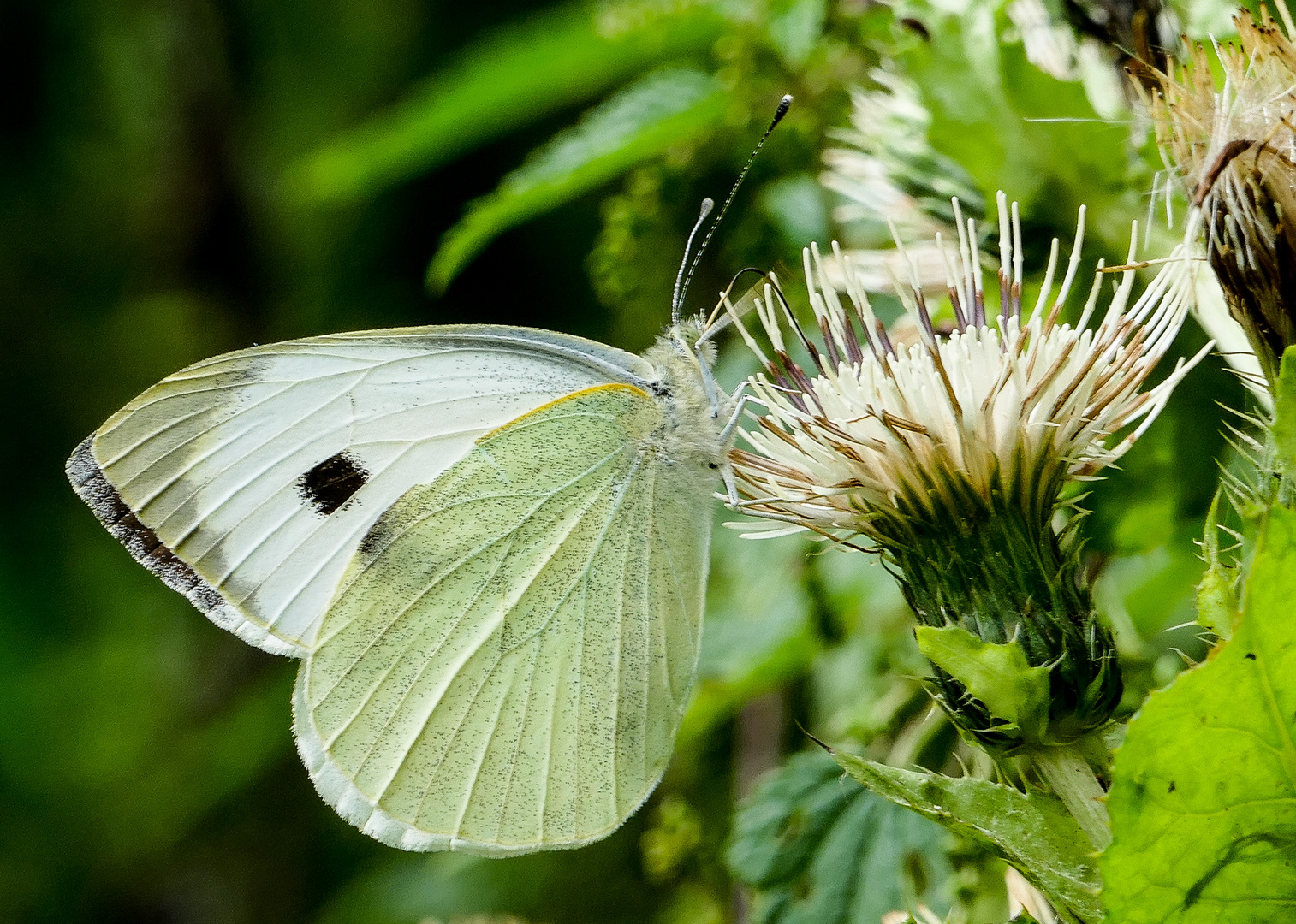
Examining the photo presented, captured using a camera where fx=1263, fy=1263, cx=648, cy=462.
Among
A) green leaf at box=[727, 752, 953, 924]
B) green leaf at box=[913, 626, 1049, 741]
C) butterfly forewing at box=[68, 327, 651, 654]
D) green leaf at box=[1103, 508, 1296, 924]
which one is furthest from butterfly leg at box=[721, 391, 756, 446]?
green leaf at box=[1103, 508, 1296, 924]

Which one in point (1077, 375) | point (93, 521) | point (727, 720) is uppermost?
point (1077, 375)

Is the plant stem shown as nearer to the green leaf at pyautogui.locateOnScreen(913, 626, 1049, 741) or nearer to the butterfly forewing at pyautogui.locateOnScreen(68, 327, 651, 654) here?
the green leaf at pyautogui.locateOnScreen(913, 626, 1049, 741)

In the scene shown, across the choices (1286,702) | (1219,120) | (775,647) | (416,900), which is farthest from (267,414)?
(416,900)

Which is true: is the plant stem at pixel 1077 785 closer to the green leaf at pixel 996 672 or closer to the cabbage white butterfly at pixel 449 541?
the green leaf at pixel 996 672

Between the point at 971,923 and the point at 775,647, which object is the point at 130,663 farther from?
the point at 971,923

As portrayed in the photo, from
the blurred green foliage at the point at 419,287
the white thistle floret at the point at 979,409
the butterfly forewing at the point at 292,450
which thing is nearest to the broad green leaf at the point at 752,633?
the blurred green foliage at the point at 419,287

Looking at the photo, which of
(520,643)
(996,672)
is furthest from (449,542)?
(996,672)

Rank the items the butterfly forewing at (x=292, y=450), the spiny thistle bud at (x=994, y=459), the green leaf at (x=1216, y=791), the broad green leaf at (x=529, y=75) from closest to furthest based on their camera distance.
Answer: the green leaf at (x=1216, y=791), the spiny thistle bud at (x=994, y=459), the butterfly forewing at (x=292, y=450), the broad green leaf at (x=529, y=75)
